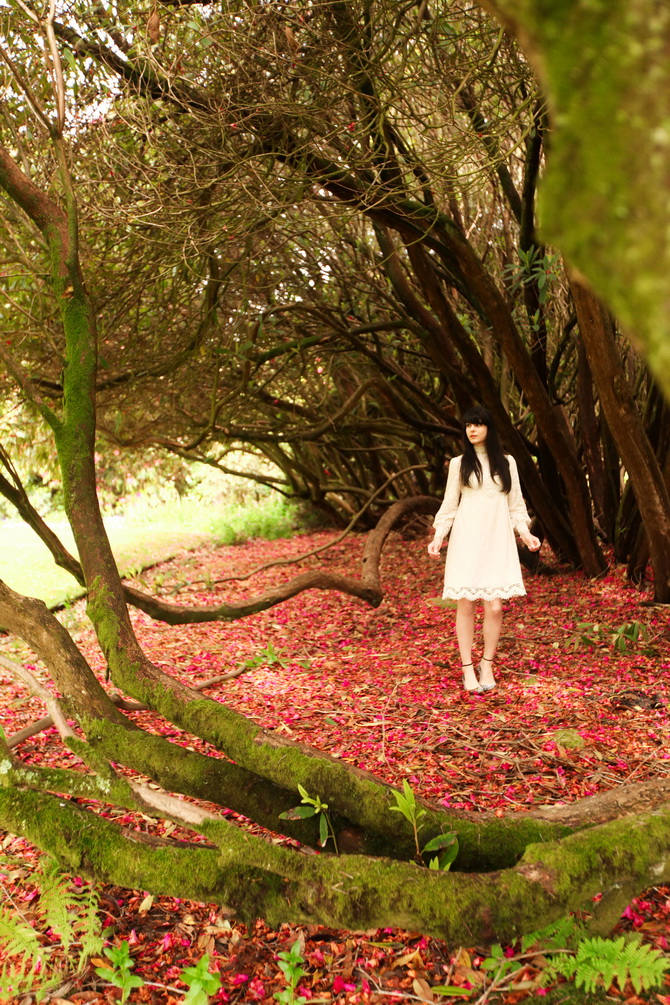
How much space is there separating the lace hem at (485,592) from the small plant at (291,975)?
277 cm

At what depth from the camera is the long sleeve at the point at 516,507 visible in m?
4.83

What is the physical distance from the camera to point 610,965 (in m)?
1.86

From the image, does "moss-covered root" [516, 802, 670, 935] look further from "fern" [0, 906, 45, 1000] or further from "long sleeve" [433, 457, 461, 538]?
"long sleeve" [433, 457, 461, 538]

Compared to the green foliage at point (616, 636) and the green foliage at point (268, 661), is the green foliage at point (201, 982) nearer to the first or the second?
the green foliage at point (268, 661)

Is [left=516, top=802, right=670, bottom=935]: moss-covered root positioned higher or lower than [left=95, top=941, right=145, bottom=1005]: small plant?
higher

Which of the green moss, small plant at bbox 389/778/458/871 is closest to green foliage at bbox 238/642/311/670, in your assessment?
small plant at bbox 389/778/458/871

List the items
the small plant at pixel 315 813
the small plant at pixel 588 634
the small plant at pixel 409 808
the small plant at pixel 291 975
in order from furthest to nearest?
the small plant at pixel 588 634, the small plant at pixel 315 813, the small plant at pixel 409 808, the small plant at pixel 291 975

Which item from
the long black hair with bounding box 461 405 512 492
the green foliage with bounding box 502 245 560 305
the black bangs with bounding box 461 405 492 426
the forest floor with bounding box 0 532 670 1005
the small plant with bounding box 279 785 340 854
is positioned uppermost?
the green foliage with bounding box 502 245 560 305

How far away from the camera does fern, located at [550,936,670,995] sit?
1817 millimetres

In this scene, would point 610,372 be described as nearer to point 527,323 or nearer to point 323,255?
point 527,323

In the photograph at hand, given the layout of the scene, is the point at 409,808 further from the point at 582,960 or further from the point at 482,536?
the point at 482,536

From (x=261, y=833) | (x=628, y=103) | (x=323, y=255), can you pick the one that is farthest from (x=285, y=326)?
(x=628, y=103)

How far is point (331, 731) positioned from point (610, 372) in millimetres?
2845

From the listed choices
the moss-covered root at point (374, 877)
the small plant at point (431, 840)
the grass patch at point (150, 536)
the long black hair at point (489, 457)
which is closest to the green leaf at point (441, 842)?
the small plant at point (431, 840)
